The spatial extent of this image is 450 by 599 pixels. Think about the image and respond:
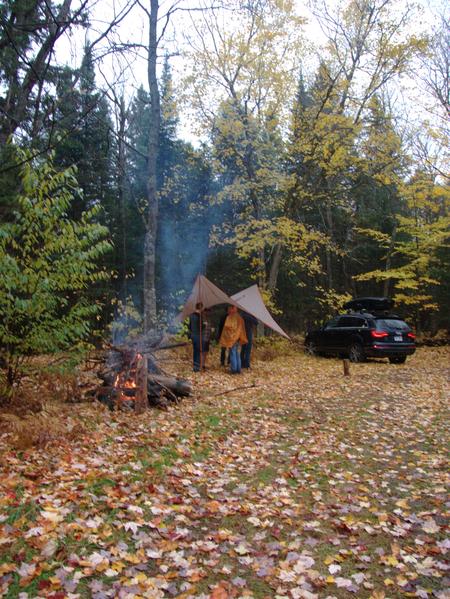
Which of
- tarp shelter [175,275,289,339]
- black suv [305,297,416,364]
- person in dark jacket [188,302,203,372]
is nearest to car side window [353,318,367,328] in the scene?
black suv [305,297,416,364]

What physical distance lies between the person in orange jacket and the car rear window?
5.05m

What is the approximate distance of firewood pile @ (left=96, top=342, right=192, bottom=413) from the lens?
7527 millimetres

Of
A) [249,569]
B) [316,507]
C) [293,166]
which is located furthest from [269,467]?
[293,166]

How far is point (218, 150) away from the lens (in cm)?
1778

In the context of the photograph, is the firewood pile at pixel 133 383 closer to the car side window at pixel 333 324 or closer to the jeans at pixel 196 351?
the jeans at pixel 196 351

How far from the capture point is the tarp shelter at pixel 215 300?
12.7 m

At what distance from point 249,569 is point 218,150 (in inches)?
638

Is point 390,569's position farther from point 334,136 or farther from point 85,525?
point 334,136

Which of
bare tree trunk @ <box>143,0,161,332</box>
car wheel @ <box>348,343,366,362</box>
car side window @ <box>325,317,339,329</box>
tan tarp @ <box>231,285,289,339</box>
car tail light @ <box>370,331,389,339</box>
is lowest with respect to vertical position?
car wheel @ <box>348,343,366,362</box>

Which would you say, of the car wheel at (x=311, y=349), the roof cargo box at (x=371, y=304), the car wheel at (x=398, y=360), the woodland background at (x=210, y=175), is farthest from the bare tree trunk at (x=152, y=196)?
the roof cargo box at (x=371, y=304)

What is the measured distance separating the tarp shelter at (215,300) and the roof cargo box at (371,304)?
7.00m

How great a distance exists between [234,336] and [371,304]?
9.11 meters

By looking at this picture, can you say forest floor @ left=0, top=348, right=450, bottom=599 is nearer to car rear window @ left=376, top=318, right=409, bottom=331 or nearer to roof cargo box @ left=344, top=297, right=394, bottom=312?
car rear window @ left=376, top=318, right=409, bottom=331

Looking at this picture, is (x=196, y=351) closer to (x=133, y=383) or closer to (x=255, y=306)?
(x=255, y=306)
